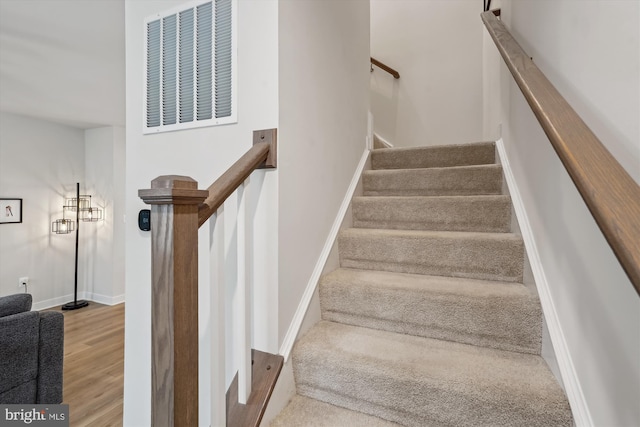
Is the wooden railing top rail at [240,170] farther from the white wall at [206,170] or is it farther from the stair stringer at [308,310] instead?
the stair stringer at [308,310]

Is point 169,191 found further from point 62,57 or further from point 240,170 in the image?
point 62,57

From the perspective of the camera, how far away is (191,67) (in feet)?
4.32

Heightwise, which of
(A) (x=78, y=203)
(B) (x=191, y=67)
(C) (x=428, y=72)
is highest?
(C) (x=428, y=72)

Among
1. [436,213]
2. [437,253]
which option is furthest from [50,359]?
[436,213]

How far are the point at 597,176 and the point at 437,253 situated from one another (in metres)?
1.00

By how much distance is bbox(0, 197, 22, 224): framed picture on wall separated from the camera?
3.98 meters

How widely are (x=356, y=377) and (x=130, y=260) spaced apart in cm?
112

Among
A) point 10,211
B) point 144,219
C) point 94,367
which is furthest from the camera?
point 10,211

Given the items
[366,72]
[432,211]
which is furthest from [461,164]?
[366,72]

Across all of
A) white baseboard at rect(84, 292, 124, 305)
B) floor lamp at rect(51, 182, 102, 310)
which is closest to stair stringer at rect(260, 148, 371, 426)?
white baseboard at rect(84, 292, 124, 305)

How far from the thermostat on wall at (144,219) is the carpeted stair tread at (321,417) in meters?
0.94

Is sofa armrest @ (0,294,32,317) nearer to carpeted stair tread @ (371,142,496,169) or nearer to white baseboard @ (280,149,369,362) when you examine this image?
white baseboard @ (280,149,369,362)

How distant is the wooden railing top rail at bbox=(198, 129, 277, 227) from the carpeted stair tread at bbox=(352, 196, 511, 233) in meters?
0.93

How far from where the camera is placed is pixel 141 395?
1.37 m
